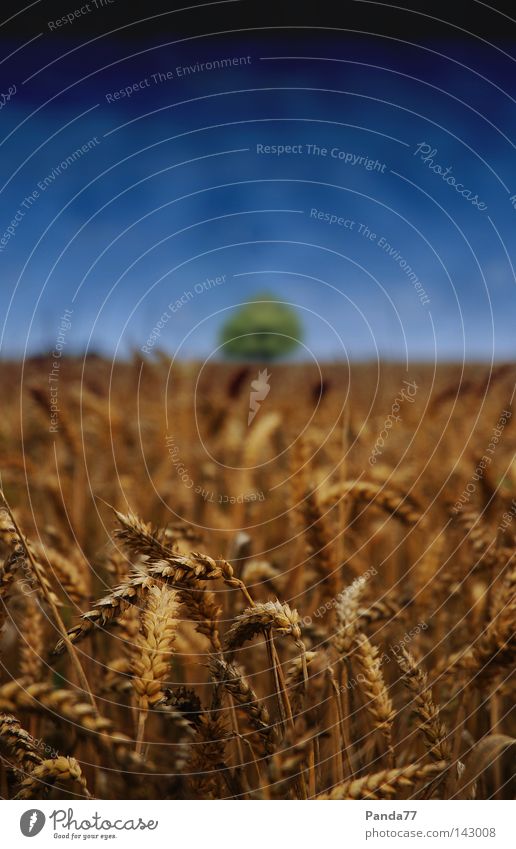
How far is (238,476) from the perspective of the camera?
6.77 feet

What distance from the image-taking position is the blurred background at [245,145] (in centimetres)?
138

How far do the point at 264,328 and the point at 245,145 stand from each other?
2.04ft

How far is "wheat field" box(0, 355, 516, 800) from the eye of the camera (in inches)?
34.0

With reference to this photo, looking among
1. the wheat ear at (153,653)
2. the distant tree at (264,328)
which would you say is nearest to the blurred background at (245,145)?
the distant tree at (264,328)

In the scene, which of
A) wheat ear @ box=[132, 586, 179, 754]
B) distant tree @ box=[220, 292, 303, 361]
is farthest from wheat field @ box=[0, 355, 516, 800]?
distant tree @ box=[220, 292, 303, 361]

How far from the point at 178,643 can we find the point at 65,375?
1428 millimetres

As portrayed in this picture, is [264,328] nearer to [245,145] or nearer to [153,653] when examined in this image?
[245,145]

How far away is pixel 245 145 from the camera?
144 cm

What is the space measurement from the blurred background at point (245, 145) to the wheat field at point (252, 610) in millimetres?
433

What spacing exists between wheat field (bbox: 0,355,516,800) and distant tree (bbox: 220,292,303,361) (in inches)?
5.0
